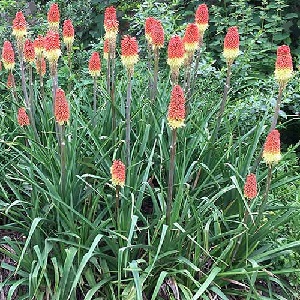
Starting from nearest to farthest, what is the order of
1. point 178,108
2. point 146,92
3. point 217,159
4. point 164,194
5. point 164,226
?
point 178,108
point 164,226
point 164,194
point 217,159
point 146,92

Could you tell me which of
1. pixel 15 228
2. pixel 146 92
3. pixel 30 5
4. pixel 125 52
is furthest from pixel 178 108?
pixel 30 5

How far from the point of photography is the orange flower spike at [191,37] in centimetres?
330

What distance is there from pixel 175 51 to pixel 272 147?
0.76m

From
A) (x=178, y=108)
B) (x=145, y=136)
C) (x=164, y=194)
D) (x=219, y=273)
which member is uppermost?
(x=178, y=108)

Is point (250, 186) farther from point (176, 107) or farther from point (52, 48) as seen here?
point (52, 48)

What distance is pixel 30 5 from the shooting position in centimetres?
795

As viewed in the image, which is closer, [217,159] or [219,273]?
[219,273]

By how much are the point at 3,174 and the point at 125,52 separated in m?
1.17

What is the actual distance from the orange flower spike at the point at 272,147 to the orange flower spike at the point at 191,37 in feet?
3.18

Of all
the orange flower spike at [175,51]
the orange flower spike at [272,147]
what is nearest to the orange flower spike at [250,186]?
the orange flower spike at [272,147]

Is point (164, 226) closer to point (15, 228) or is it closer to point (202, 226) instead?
point (202, 226)

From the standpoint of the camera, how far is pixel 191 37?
3352 mm

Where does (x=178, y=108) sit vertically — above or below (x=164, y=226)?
above

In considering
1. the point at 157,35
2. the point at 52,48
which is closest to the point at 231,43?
the point at 157,35
